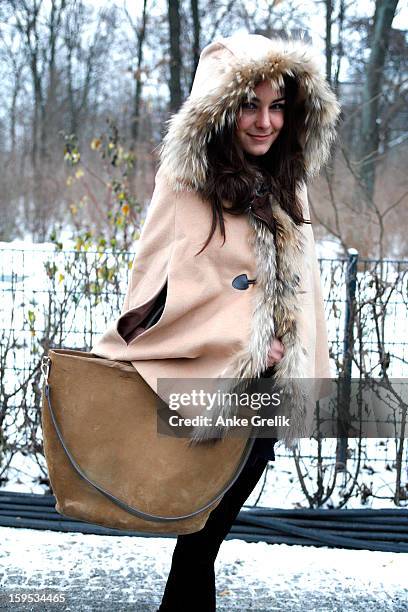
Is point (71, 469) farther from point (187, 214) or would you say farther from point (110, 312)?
point (110, 312)

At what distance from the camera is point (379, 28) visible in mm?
9570

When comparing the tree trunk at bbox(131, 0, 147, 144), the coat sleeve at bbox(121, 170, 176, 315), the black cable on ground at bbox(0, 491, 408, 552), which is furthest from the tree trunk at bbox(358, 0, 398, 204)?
the coat sleeve at bbox(121, 170, 176, 315)

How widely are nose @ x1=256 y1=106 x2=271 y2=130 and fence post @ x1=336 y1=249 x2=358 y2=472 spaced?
1.68 metres

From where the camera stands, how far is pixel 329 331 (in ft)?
12.9

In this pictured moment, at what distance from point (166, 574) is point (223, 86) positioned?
2.06 meters

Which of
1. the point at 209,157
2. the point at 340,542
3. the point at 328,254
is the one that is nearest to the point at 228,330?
the point at 209,157

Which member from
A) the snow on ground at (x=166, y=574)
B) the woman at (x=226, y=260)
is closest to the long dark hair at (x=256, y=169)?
the woman at (x=226, y=260)

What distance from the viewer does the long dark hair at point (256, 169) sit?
84.6 inches

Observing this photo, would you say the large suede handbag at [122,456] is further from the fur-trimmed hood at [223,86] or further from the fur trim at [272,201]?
the fur-trimmed hood at [223,86]

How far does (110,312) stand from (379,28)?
729 centimetres

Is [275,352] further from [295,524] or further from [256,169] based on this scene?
[295,524]

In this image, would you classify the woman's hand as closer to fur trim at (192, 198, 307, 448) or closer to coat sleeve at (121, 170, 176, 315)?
fur trim at (192, 198, 307, 448)

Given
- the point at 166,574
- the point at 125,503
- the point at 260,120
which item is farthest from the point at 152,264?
the point at 166,574

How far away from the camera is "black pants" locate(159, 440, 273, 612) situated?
7.50ft
